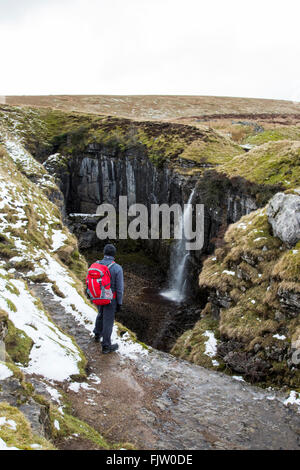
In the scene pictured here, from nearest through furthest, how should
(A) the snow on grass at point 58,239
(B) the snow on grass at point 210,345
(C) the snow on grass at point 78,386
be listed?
(C) the snow on grass at point 78,386
(B) the snow on grass at point 210,345
(A) the snow on grass at point 58,239

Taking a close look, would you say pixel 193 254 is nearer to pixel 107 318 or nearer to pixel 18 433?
pixel 107 318

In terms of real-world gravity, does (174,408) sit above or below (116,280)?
below

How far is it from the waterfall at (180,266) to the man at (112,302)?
25.6m

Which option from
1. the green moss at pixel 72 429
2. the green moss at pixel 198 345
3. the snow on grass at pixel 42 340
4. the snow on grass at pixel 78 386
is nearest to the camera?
the green moss at pixel 72 429

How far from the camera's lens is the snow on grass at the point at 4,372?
708 cm

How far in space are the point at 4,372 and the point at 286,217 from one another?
17.4 metres

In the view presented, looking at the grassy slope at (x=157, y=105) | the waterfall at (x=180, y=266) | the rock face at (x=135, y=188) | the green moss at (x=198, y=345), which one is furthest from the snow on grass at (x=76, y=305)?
the grassy slope at (x=157, y=105)

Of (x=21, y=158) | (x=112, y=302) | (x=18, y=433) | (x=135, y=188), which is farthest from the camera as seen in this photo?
(x=135, y=188)

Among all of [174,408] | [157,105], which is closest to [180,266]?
[174,408]

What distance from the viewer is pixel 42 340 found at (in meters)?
10.1

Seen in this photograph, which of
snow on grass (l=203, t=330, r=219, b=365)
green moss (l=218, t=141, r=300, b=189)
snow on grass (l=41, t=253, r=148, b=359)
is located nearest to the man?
snow on grass (l=41, t=253, r=148, b=359)

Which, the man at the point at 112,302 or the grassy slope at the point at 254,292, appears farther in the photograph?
the grassy slope at the point at 254,292

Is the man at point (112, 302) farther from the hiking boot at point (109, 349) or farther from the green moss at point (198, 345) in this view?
the green moss at point (198, 345)
